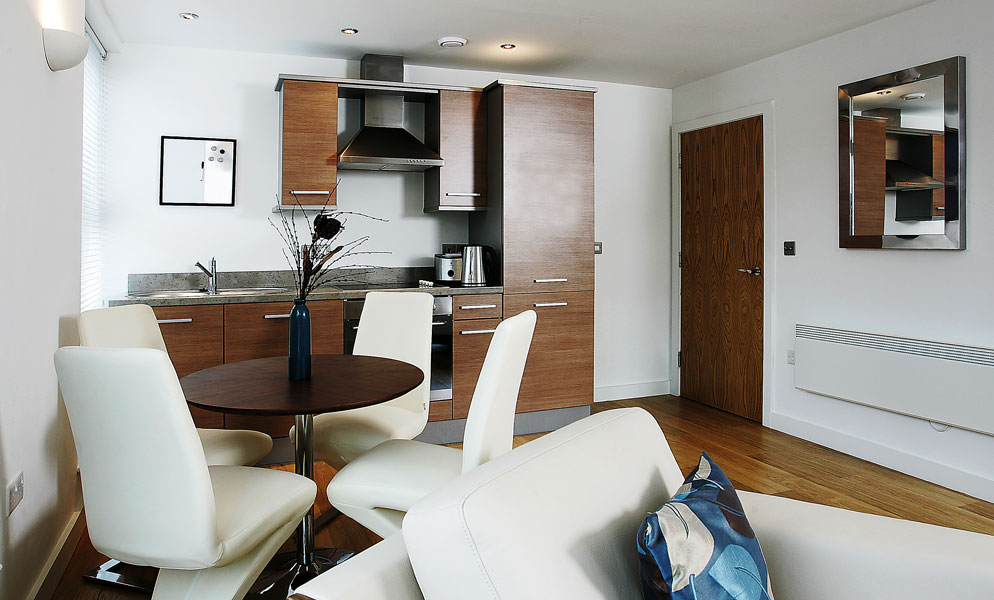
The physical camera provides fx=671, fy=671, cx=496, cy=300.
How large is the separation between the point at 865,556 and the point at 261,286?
3.72 m

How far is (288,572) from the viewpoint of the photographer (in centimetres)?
243

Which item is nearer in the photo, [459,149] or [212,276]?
[212,276]

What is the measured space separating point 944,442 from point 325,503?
3.08m

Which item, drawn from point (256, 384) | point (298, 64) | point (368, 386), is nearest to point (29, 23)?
point (256, 384)

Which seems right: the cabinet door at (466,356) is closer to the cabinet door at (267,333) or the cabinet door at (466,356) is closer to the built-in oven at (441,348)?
the built-in oven at (441,348)

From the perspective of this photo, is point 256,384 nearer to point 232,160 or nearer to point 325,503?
point 325,503

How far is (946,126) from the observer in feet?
10.9

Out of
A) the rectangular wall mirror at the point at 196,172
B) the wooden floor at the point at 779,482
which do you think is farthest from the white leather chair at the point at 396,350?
the rectangular wall mirror at the point at 196,172

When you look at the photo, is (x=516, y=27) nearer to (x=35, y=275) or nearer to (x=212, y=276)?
(x=212, y=276)

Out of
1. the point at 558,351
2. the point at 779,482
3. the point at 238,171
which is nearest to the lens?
the point at 779,482

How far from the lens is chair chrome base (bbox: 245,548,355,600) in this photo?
2297 millimetres

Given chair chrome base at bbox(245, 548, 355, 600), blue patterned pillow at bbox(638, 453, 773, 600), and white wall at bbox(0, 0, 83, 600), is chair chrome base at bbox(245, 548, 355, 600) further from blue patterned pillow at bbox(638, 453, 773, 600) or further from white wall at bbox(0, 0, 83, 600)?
blue patterned pillow at bbox(638, 453, 773, 600)

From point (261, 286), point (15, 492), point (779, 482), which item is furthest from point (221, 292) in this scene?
point (779, 482)

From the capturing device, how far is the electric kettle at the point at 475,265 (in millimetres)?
4211
